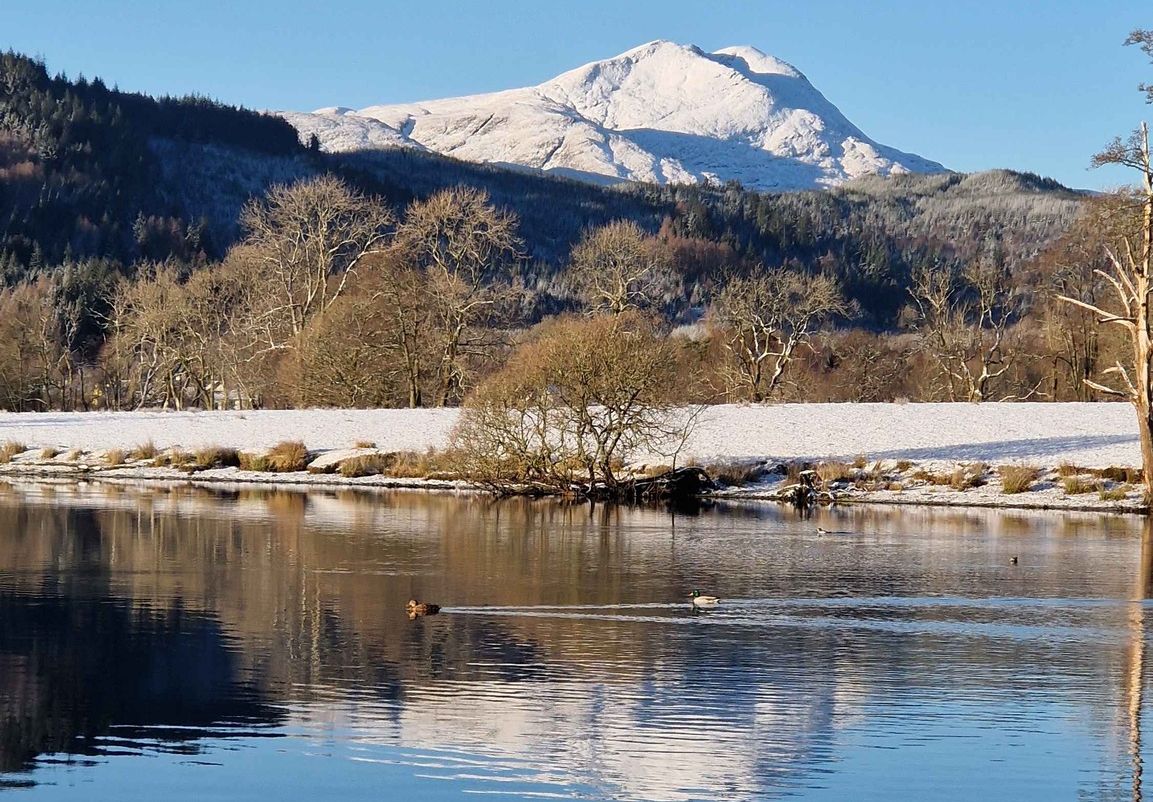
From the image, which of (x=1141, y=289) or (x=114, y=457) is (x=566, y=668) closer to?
(x=1141, y=289)

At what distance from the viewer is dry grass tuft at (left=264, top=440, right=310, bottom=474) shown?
53594 millimetres

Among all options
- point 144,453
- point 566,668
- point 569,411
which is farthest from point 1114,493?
point 144,453

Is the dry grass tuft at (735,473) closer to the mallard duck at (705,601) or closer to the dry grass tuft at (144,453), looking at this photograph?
the dry grass tuft at (144,453)

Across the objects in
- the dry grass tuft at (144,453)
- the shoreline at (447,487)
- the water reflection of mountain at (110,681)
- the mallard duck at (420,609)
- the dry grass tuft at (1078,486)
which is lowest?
the water reflection of mountain at (110,681)

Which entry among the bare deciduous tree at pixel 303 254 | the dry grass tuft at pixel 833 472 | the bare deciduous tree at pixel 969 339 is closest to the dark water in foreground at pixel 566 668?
the dry grass tuft at pixel 833 472

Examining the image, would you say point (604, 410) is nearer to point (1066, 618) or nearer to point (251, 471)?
point (251, 471)

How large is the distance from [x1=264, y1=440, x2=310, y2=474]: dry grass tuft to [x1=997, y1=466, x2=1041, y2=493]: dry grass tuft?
23.4 meters

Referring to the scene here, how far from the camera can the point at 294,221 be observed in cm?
7500

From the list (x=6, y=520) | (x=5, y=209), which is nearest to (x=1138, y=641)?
(x=6, y=520)

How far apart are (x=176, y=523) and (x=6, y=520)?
3.99m

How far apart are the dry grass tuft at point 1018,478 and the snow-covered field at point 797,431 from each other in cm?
127

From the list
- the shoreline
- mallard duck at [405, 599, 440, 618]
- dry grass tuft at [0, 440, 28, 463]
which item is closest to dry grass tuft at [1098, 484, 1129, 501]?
the shoreline

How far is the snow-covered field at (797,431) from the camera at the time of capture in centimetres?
4950

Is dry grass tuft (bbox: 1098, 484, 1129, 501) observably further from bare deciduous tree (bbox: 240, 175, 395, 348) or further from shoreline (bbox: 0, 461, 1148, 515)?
bare deciduous tree (bbox: 240, 175, 395, 348)
